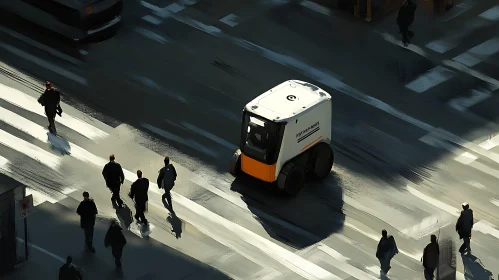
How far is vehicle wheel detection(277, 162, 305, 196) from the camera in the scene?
34656 millimetres

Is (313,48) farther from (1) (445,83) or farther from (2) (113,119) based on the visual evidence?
(2) (113,119)

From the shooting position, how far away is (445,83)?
40312mm

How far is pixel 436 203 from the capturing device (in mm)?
35219

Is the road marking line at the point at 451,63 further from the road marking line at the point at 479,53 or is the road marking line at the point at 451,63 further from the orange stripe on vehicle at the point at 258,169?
the orange stripe on vehicle at the point at 258,169

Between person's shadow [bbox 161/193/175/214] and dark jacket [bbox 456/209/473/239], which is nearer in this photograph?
dark jacket [bbox 456/209/473/239]

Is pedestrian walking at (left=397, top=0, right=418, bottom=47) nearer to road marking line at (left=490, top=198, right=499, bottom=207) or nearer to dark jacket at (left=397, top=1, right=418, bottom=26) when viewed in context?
dark jacket at (left=397, top=1, right=418, bottom=26)

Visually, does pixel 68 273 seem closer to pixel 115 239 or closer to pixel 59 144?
pixel 115 239

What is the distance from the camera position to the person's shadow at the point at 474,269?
1293 inches

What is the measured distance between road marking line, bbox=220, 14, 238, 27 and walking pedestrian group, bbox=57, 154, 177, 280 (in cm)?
889

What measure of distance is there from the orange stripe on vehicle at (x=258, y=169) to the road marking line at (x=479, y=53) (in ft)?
30.1

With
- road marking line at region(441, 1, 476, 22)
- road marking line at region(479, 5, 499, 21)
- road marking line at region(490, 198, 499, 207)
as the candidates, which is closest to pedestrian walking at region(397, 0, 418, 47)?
road marking line at region(441, 1, 476, 22)

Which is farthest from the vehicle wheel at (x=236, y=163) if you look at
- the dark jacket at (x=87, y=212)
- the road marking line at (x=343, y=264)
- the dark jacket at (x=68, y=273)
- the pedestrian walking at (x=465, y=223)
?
the dark jacket at (x=68, y=273)

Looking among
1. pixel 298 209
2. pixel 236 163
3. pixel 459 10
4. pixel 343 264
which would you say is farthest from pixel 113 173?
pixel 459 10

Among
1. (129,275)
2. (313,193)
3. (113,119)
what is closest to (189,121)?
(113,119)
